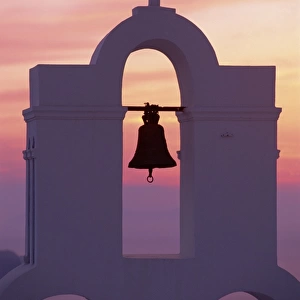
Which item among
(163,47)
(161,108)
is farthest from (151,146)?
(163,47)

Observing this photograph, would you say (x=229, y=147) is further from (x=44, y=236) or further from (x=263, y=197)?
(x=44, y=236)

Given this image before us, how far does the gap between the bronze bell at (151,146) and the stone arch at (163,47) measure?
46 centimetres

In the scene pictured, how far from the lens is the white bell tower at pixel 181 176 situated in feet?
49.1

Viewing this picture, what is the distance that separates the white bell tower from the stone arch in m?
0.01

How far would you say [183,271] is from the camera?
1530cm

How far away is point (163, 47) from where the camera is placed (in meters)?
15.5

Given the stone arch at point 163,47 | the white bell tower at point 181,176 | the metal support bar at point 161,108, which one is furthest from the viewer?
the metal support bar at point 161,108

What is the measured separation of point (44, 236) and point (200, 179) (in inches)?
77.1

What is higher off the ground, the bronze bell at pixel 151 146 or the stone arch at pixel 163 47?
the stone arch at pixel 163 47

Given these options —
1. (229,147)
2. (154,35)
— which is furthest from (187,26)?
(229,147)

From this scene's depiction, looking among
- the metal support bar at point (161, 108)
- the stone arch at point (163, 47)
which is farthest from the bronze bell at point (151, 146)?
the stone arch at point (163, 47)

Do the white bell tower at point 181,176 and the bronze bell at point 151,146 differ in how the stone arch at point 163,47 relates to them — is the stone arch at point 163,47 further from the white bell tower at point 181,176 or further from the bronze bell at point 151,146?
the bronze bell at point 151,146

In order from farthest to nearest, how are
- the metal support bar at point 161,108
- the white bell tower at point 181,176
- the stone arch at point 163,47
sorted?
the metal support bar at point 161,108 → the stone arch at point 163,47 → the white bell tower at point 181,176

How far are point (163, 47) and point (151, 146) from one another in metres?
1.19
